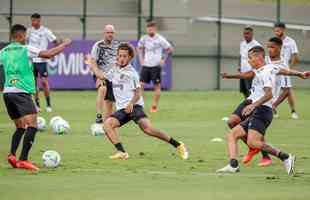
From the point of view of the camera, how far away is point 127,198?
11172 mm

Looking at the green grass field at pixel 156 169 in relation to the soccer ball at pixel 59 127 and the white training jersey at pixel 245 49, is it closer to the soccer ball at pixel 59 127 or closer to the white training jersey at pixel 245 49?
the soccer ball at pixel 59 127

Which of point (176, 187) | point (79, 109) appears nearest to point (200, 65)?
point (79, 109)

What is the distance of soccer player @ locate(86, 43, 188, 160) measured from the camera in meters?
15.5

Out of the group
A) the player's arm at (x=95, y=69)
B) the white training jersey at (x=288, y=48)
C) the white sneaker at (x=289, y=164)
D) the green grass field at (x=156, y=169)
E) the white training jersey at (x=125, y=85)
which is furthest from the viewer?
the white training jersey at (x=288, y=48)

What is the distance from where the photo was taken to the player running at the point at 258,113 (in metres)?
13.8

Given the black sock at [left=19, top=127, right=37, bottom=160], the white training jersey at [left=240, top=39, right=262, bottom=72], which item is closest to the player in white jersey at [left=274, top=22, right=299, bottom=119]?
the white training jersey at [left=240, top=39, right=262, bottom=72]

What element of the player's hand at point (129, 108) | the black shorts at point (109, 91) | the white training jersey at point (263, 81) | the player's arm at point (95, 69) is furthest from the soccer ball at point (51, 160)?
the player's arm at point (95, 69)

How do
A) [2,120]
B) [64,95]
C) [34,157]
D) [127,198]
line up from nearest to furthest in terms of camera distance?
1. [127,198]
2. [34,157]
3. [2,120]
4. [64,95]

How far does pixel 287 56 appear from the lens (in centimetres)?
2489

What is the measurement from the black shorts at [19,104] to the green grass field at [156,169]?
2.81ft

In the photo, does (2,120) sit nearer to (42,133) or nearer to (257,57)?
(42,133)

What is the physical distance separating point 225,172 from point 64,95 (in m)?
18.4

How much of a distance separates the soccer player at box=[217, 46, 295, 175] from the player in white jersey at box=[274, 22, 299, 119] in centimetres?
901

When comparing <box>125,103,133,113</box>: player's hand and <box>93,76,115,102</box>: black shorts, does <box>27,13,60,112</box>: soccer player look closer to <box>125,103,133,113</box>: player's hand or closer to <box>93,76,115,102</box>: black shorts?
<box>93,76,115,102</box>: black shorts
